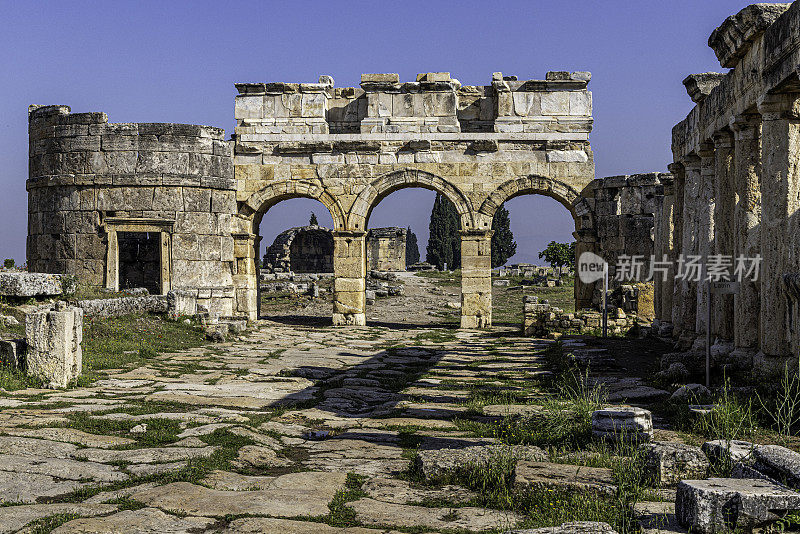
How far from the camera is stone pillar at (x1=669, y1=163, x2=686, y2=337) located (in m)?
13.1

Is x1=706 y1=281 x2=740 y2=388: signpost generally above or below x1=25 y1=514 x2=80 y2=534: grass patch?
above

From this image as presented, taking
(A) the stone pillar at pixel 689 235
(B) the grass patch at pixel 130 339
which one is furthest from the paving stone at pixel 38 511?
(A) the stone pillar at pixel 689 235

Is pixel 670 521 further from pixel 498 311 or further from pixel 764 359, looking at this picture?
pixel 498 311

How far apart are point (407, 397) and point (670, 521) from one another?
497cm

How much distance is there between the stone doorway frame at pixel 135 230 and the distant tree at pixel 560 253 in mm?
24302

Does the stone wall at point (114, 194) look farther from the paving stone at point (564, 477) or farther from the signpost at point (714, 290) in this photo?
the paving stone at point (564, 477)

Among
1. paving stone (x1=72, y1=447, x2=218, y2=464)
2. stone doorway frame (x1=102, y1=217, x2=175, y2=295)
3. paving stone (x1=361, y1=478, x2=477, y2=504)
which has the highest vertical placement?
stone doorway frame (x1=102, y1=217, x2=175, y2=295)

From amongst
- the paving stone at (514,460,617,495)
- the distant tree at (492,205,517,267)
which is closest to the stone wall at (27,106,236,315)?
the paving stone at (514,460,617,495)

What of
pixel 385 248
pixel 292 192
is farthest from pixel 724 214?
pixel 385 248

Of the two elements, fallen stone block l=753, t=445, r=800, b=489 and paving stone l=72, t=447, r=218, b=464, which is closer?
fallen stone block l=753, t=445, r=800, b=489

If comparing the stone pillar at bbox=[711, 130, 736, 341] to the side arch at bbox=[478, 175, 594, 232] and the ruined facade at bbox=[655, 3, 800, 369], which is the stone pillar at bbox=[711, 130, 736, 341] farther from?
the side arch at bbox=[478, 175, 594, 232]

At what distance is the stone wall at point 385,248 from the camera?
37.5 m

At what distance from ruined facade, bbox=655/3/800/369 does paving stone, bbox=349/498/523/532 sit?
5016mm

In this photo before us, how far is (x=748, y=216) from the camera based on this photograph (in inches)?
375
